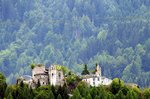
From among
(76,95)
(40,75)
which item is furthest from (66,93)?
(40,75)

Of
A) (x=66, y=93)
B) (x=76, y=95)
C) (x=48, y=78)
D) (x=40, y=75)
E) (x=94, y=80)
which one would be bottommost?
(x=76, y=95)

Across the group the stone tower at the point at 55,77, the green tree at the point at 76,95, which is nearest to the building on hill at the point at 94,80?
the stone tower at the point at 55,77

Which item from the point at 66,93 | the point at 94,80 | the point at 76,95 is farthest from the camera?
the point at 94,80

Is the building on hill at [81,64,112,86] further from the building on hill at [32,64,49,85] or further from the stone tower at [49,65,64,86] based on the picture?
the building on hill at [32,64,49,85]

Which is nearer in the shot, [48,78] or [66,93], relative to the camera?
[66,93]

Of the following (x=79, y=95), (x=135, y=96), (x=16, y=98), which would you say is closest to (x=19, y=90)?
(x=16, y=98)

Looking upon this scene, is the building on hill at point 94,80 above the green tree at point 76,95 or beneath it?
above

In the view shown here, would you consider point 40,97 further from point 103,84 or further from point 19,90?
point 103,84

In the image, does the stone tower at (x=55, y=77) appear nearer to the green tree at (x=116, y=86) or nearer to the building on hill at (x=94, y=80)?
the building on hill at (x=94, y=80)

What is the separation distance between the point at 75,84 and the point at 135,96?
13.7 metres

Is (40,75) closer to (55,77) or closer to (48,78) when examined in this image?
(48,78)

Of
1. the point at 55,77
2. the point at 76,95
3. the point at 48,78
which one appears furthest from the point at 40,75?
the point at 76,95

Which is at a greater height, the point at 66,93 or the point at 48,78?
the point at 48,78

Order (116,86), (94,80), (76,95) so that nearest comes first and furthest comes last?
(76,95), (116,86), (94,80)
